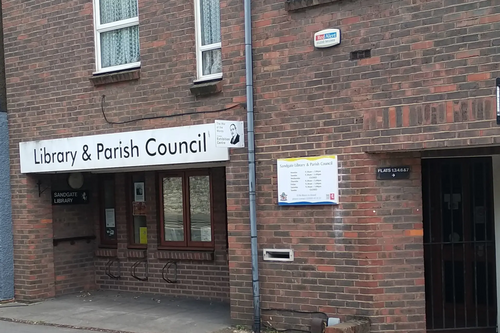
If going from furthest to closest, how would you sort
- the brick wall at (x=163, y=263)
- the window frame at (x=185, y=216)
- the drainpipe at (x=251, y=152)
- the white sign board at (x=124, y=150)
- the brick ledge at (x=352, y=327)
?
1. the window frame at (x=185, y=216)
2. the brick wall at (x=163, y=263)
3. the white sign board at (x=124, y=150)
4. the drainpipe at (x=251, y=152)
5. the brick ledge at (x=352, y=327)

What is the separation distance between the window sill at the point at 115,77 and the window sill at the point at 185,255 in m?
2.92

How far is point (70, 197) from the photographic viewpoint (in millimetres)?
11602

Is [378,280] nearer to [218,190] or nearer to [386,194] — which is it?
[386,194]

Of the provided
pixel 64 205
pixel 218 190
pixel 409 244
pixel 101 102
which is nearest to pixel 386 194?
pixel 409 244

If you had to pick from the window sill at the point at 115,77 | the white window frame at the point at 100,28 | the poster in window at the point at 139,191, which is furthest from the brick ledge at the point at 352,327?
the poster in window at the point at 139,191

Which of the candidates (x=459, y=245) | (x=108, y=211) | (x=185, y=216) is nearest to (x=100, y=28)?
(x=185, y=216)

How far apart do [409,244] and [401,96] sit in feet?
5.41

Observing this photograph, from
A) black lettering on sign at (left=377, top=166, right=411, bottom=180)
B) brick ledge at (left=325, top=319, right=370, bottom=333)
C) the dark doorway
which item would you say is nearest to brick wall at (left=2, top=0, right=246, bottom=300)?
black lettering on sign at (left=377, top=166, right=411, bottom=180)

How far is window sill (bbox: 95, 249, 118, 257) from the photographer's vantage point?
11812mm

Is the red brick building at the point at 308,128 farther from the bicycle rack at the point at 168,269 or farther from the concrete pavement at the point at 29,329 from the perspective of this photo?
the concrete pavement at the point at 29,329

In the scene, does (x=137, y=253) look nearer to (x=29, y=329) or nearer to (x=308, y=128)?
(x=29, y=329)

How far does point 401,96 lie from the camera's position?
7.36 meters

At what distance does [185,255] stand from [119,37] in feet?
11.5

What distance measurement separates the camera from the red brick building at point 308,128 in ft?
23.8
